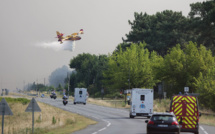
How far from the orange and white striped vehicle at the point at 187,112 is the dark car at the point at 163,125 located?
4.75 m

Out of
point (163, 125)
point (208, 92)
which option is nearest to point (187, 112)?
point (163, 125)

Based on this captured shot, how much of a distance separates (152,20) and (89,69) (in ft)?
195

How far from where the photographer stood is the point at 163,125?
67.8 ft

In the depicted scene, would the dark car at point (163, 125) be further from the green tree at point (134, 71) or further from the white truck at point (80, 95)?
the green tree at point (134, 71)

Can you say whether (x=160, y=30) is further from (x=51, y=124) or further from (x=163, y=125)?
(x=163, y=125)

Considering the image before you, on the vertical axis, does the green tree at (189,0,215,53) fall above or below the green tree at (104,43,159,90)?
above

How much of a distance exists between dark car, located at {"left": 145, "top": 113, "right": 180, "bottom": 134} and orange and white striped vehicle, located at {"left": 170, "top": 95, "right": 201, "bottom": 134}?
187 inches

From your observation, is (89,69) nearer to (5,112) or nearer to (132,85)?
(132,85)

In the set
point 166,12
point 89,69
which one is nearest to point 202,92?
point 166,12

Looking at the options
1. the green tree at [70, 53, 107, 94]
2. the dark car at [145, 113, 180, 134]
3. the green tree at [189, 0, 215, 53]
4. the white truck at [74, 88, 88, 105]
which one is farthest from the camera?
the green tree at [70, 53, 107, 94]

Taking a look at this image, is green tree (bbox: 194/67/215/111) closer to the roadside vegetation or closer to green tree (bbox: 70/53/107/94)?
the roadside vegetation

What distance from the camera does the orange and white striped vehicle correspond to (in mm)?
25486

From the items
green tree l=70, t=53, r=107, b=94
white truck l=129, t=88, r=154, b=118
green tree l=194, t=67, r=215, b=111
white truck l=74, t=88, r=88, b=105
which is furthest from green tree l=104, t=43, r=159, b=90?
green tree l=70, t=53, r=107, b=94

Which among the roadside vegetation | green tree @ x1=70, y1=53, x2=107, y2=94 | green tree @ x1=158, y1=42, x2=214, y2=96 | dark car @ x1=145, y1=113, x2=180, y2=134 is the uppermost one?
green tree @ x1=70, y1=53, x2=107, y2=94
